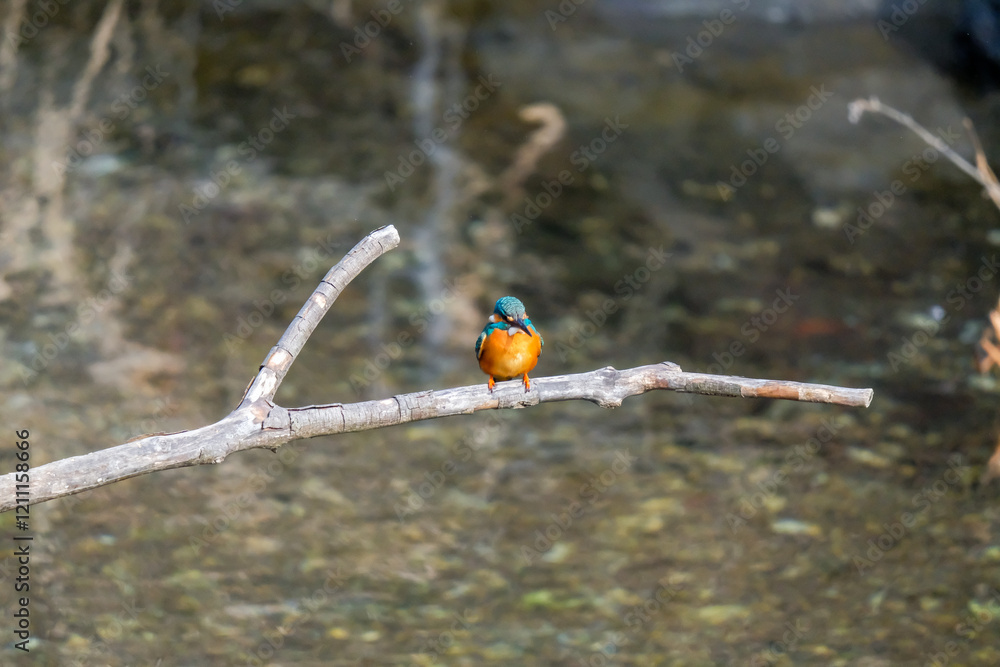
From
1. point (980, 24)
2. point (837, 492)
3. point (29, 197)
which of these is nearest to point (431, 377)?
point (837, 492)

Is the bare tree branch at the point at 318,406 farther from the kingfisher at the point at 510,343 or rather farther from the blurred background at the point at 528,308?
the blurred background at the point at 528,308

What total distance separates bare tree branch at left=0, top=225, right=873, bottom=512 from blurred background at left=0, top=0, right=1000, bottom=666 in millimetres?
2348

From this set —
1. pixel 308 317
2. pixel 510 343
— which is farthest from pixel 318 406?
pixel 510 343

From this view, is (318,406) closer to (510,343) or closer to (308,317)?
(308,317)

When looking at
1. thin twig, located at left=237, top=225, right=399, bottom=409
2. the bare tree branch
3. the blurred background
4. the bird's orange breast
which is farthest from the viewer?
the blurred background

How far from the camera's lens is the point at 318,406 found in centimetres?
264

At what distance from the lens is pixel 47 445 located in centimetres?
540

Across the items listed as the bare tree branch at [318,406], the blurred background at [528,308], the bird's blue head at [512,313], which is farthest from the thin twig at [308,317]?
the blurred background at [528,308]

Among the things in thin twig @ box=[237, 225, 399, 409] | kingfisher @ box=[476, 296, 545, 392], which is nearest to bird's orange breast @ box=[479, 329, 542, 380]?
kingfisher @ box=[476, 296, 545, 392]

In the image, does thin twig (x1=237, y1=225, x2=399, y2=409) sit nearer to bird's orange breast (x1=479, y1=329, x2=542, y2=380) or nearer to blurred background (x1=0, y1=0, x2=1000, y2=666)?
bird's orange breast (x1=479, y1=329, x2=542, y2=380)

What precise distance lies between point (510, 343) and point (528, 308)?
366 centimetres

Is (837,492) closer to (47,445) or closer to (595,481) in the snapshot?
(595,481)

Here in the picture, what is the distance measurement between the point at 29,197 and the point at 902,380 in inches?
276

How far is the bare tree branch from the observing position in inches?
94.6
